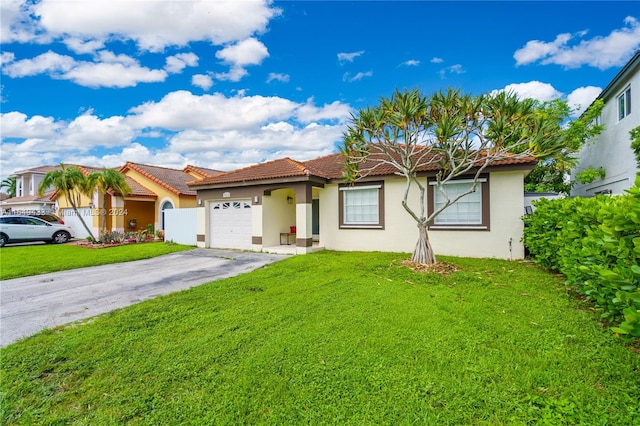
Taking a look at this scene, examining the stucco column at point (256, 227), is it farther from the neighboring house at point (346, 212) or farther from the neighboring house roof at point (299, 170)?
the neighboring house roof at point (299, 170)

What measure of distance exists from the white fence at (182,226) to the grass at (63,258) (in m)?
0.76

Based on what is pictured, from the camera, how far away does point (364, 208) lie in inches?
529

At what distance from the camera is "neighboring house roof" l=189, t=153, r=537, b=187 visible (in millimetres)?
11729

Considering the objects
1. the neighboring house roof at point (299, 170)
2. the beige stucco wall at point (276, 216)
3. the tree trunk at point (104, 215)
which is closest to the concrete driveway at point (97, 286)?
the beige stucco wall at point (276, 216)

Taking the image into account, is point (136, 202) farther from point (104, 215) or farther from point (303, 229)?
point (303, 229)

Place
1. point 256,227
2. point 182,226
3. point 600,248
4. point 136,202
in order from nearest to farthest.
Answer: point 600,248, point 256,227, point 182,226, point 136,202

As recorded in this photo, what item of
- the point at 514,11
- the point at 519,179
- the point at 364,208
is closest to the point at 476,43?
the point at 514,11

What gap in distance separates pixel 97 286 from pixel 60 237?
50.9 ft

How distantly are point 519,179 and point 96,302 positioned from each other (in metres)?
13.0

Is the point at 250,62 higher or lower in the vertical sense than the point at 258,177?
higher

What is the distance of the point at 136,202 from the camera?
2319cm

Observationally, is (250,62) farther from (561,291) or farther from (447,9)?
(561,291)

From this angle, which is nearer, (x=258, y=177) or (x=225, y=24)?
(x=225, y=24)

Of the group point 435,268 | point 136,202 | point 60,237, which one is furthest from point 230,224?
point 60,237
